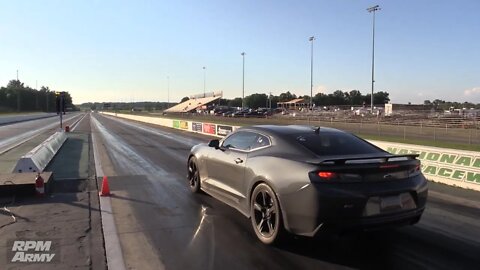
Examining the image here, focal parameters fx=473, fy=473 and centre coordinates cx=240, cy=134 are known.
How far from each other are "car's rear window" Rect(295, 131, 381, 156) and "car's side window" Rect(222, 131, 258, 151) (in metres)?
0.85

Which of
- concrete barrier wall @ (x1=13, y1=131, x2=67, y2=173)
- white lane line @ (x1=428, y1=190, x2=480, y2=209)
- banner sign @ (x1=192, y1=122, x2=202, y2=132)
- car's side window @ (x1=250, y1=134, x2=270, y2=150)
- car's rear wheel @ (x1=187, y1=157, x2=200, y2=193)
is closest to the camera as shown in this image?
car's side window @ (x1=250, y1=134, x2=270, y2=150)

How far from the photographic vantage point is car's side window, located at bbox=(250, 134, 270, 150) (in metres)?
6.71

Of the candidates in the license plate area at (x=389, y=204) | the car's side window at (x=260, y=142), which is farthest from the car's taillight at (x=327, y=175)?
the car's side window at (x=260, y=142)

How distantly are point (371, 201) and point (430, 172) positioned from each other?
7.33 m

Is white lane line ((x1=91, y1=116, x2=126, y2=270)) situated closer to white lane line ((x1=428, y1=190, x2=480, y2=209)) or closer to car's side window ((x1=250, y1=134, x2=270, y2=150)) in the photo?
car's side window ((x1=250, y1=134, x2=270, y2=150))

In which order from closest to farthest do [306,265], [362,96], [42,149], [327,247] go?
[306,265] → [327,247] → [42,149] → [362,96]

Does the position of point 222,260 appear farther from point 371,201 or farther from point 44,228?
point 44,228

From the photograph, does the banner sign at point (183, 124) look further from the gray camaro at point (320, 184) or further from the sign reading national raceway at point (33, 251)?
the sign reading national raceway at point (33, 251)

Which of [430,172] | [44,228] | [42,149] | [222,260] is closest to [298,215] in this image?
[222,260]

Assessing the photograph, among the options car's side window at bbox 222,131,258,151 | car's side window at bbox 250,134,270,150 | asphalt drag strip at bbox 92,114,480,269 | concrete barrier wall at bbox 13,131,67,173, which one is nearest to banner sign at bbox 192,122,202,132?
concrete barrier wall at bbox 13,131,67,173

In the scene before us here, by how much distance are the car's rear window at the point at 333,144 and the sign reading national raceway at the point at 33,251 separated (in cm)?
340

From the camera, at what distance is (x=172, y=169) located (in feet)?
44.2

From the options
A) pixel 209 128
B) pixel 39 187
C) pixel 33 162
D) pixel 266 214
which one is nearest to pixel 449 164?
pixel 266 214

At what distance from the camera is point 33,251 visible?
228 inches
